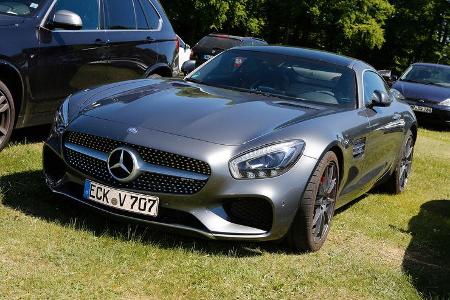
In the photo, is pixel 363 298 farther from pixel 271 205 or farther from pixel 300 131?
pixel 300 131

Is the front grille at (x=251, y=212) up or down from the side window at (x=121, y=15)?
down

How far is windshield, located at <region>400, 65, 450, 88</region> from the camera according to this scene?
612 inches

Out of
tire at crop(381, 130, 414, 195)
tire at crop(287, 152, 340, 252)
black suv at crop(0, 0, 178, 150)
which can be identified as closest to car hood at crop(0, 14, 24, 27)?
black suv at crop(0, 0, 178, 150)

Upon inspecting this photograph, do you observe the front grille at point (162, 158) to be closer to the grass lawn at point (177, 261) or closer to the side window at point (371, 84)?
the grass lawn at point (177, 261)

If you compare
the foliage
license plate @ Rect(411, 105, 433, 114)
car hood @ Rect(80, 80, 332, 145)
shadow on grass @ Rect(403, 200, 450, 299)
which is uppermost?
car hood @ Rect(80, 80, 332, 145)

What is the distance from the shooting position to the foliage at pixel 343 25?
136 ft

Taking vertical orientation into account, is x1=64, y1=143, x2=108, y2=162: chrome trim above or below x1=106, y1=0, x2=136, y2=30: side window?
below

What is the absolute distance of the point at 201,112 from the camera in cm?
433

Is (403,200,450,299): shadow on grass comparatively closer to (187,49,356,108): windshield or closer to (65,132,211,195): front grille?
(187,49,356,108): windshield

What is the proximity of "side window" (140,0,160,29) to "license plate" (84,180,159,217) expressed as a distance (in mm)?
3909

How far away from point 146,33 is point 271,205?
4.02m

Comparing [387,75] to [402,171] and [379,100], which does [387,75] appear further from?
[379,100]

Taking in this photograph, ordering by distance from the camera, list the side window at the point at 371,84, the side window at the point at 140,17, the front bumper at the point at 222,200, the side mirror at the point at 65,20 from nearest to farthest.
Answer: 1. the front bumper at the point at 222,200
2. the side window at the point at 371,84
3. the side mirror at the point at 65,20
4. the side window at the point at 140,17

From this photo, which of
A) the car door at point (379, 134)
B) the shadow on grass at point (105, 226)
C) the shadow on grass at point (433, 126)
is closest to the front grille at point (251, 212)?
the shadow on grass at point (105, 226)
